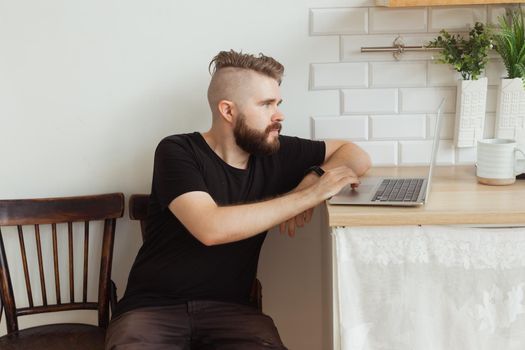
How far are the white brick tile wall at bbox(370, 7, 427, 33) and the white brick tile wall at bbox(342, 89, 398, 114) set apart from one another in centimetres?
20

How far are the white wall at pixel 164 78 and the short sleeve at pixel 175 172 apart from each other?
374 millimetres

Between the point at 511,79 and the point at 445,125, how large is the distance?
0.25 m

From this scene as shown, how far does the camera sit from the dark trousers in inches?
70.4

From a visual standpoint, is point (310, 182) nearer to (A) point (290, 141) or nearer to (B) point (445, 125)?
(A) point (290, 141)

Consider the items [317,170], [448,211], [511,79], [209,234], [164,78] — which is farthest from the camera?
[164,78]

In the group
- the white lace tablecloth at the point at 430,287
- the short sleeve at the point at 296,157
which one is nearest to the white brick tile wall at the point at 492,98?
the short sleeve at the point at 296,157

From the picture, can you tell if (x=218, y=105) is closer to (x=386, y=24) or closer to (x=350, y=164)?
(x=350, y=164)

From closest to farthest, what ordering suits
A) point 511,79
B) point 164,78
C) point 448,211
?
point 448,211, point 511,79, point 164,78

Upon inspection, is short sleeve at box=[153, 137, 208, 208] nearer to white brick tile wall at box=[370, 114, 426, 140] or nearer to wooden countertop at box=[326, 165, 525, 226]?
wooden countertop at box=[326, 165, 525, 226]

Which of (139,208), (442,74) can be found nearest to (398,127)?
(442,74)

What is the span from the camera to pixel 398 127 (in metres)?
2.25

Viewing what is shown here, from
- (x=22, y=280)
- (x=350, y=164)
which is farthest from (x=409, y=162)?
(x=22, y=280)

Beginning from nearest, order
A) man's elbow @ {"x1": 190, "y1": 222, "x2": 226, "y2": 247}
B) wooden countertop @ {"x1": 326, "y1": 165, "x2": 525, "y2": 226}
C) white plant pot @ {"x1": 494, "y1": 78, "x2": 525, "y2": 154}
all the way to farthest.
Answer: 1. wooden countertop @ {"x1": 326, "y1": 165, "x2": 525, "y2": 226}
2. man's elbow @ {"x1": 190, "y1": 222, "x2": 226, "y2": 247}
3. white plant pot @ {"x1": 494, "y1": 78, "x2": 525, "y2": 154}

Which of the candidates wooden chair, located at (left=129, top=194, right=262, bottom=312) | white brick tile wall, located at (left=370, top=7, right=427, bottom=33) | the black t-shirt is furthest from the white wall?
the black t-shirt
